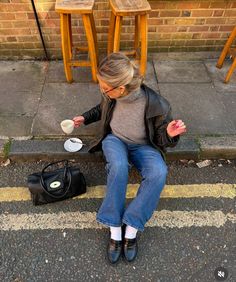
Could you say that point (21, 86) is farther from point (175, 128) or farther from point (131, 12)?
point (175, 128)

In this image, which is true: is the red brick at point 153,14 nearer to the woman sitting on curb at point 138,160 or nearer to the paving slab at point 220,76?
the paving slab at point 220,76

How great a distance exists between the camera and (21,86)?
3.52m

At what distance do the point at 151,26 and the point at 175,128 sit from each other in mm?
2094

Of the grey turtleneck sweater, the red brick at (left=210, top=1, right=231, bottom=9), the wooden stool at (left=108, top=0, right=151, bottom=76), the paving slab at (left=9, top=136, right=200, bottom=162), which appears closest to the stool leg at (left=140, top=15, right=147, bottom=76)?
the wooden stool at (left=108, top=0, right=151, bottom=76)

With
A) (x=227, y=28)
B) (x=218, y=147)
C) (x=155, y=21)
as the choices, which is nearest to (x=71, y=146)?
(x=218, y=147)

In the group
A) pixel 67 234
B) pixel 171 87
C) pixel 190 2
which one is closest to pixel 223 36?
pixel 190 2

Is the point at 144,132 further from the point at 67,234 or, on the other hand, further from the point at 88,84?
the point at 88,84

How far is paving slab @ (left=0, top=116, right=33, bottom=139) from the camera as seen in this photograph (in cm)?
294

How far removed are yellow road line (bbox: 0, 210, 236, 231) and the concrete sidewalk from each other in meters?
0.62

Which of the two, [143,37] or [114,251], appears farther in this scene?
[143,37]

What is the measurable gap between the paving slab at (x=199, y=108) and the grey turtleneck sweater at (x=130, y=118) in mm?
876

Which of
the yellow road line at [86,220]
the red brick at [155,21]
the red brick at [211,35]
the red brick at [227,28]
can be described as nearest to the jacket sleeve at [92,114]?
the yellow road line at [86,220]

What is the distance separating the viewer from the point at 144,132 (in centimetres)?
234

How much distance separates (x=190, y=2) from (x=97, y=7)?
116 cm
